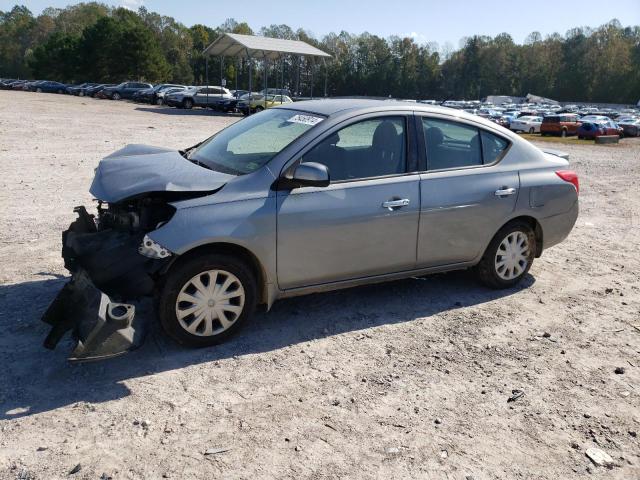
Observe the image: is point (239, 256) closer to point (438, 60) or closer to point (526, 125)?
point (526, 125)

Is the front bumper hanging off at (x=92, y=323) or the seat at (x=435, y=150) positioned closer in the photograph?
the front bumper hanging off at (x=92, y=323)

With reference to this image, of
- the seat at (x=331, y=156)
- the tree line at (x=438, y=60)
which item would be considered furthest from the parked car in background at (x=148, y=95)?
the tree line at (x=438, y=60)

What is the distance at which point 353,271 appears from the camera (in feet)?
15.9

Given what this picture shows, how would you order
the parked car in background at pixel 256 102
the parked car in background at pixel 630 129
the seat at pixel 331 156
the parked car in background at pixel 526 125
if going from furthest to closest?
the parked car in background at pixel 526 125, the parked car in background at pixel 630 129, the parked car in background at pixel 256 102, the seat at pixel 331 156

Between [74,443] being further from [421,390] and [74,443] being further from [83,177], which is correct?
[83,177]

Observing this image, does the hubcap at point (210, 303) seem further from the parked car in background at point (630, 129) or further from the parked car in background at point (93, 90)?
the parked car in background at point (93, 90)

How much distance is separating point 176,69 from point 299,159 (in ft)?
375

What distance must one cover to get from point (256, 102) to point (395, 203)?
3783 cm

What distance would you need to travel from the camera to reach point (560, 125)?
135 feet

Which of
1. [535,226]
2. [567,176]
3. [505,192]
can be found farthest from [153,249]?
[567,176]

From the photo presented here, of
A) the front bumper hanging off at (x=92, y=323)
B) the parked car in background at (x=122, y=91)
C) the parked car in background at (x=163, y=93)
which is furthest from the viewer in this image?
the parked car in background at (x=122, y=91)

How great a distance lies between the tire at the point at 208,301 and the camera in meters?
4.11

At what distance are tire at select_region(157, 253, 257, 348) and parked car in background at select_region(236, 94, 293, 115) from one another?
3685cm

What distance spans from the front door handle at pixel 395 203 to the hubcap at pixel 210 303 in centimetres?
140
